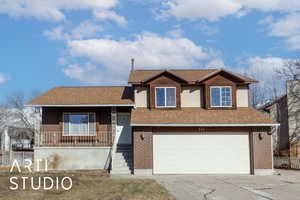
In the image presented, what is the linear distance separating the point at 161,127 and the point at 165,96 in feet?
8.75

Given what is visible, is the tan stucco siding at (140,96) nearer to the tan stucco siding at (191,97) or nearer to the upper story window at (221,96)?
the tan stucco siding at (191,97)

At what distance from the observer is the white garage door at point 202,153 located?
19.2m

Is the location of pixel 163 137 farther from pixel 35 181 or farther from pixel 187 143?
pixel 35 181

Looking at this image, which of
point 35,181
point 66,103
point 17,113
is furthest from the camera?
point 17,113

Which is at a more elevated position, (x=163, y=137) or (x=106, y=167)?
(x=163, y=137)

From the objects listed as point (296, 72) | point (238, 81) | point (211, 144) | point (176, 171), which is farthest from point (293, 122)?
point (176, 171)

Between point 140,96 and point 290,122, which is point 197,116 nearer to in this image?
point 140,96

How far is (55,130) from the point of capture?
21719 mm

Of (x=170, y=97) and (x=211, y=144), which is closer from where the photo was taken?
(x=211, y=144)

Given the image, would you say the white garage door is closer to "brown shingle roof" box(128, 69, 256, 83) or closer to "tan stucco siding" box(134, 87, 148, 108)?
"tan stucco siding" box(134, 87, 148, 108)

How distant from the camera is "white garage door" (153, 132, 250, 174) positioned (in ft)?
63.1

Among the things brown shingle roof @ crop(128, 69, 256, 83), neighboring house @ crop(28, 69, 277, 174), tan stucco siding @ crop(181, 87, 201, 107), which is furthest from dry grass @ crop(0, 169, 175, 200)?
brown shingle roof @ crop(128, 69, 256, 83)

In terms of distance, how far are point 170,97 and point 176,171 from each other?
4603mm

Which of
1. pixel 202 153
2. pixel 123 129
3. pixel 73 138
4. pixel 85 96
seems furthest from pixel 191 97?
pixel 73 138
